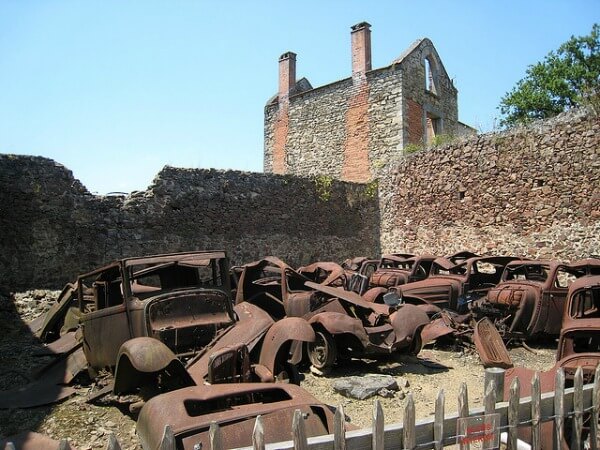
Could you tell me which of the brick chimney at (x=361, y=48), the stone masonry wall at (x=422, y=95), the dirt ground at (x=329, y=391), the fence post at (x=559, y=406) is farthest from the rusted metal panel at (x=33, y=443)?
the brick chimney at (x=361, y=48)

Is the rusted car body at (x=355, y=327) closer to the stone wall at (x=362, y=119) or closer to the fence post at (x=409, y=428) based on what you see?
the fence post at (x=409, y=428)

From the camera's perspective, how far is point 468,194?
15.5 metres

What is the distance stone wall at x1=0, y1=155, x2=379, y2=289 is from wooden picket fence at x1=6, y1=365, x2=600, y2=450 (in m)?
10.7

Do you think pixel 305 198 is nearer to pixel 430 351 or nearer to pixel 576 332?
pixel 430 351

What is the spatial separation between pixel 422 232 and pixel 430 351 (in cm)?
931

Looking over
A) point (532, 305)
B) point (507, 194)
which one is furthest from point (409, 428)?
point (507, 194)

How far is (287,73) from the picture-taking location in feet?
77.3

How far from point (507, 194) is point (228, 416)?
1312 cm

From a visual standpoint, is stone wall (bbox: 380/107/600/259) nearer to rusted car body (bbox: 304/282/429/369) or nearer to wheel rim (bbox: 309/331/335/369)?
rusted car body (bbox: 304/282/429/369)

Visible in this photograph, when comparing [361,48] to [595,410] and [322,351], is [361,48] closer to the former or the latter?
[322,351]

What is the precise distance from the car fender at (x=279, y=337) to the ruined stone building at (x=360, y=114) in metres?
13.4

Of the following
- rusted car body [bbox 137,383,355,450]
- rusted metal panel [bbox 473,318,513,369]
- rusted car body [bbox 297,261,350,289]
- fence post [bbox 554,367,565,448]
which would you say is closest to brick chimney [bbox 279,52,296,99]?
rusted car body [bbox 297,261,350,289]

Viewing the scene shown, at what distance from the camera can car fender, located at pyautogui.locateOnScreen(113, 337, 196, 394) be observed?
4.49m

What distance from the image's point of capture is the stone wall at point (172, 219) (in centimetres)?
1151
